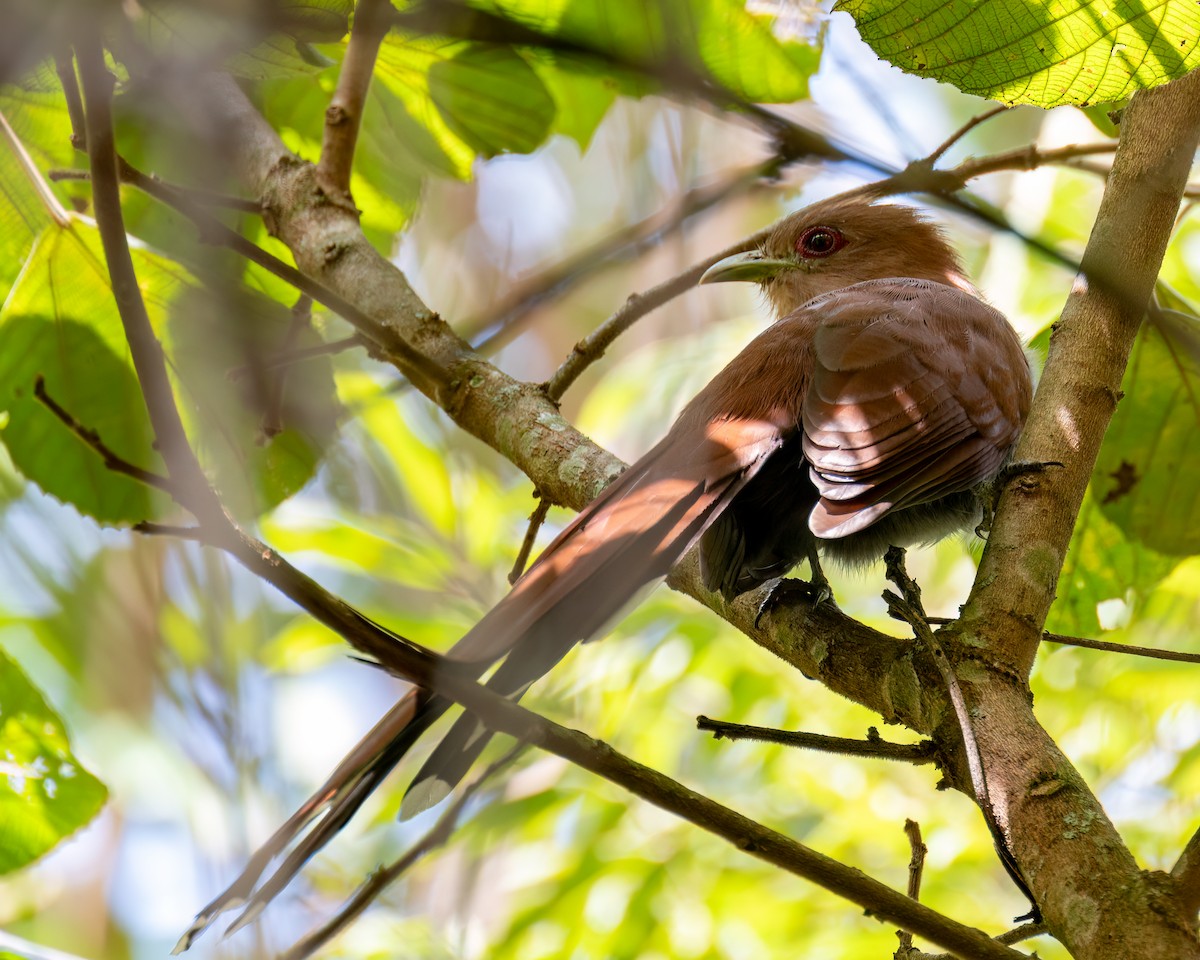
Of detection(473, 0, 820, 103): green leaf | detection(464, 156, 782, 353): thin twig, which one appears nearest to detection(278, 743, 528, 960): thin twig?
detection(464, 156, 782, 353): thin twig

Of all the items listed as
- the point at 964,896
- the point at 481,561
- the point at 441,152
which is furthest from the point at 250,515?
the point at 964,896

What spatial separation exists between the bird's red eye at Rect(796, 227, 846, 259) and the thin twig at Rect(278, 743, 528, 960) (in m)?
2.80

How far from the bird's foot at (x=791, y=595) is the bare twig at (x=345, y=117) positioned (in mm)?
1394

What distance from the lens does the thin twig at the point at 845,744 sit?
165cm

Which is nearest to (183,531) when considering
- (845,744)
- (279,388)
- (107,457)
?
(107,457)

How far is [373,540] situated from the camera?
150 inches

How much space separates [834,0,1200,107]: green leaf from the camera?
60.8 inches

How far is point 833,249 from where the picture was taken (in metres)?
4.04

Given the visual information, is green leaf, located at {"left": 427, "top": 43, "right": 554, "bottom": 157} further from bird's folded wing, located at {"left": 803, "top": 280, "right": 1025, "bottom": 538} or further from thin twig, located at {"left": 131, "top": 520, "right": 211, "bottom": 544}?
thin twig, located at {"left": 131, "top": 520, "right": 211, "bottom": 544}

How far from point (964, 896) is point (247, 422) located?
2306 mm

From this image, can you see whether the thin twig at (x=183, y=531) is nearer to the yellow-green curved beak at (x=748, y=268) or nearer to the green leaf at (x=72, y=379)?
the green leaf at (x=72, y=379)

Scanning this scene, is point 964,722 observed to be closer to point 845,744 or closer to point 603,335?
point 845,744

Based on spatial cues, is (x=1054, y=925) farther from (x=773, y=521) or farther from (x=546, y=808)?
(x=546, y=808)

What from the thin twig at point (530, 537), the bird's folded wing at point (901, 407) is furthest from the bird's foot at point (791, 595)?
the thin twig at point (530, 537)
